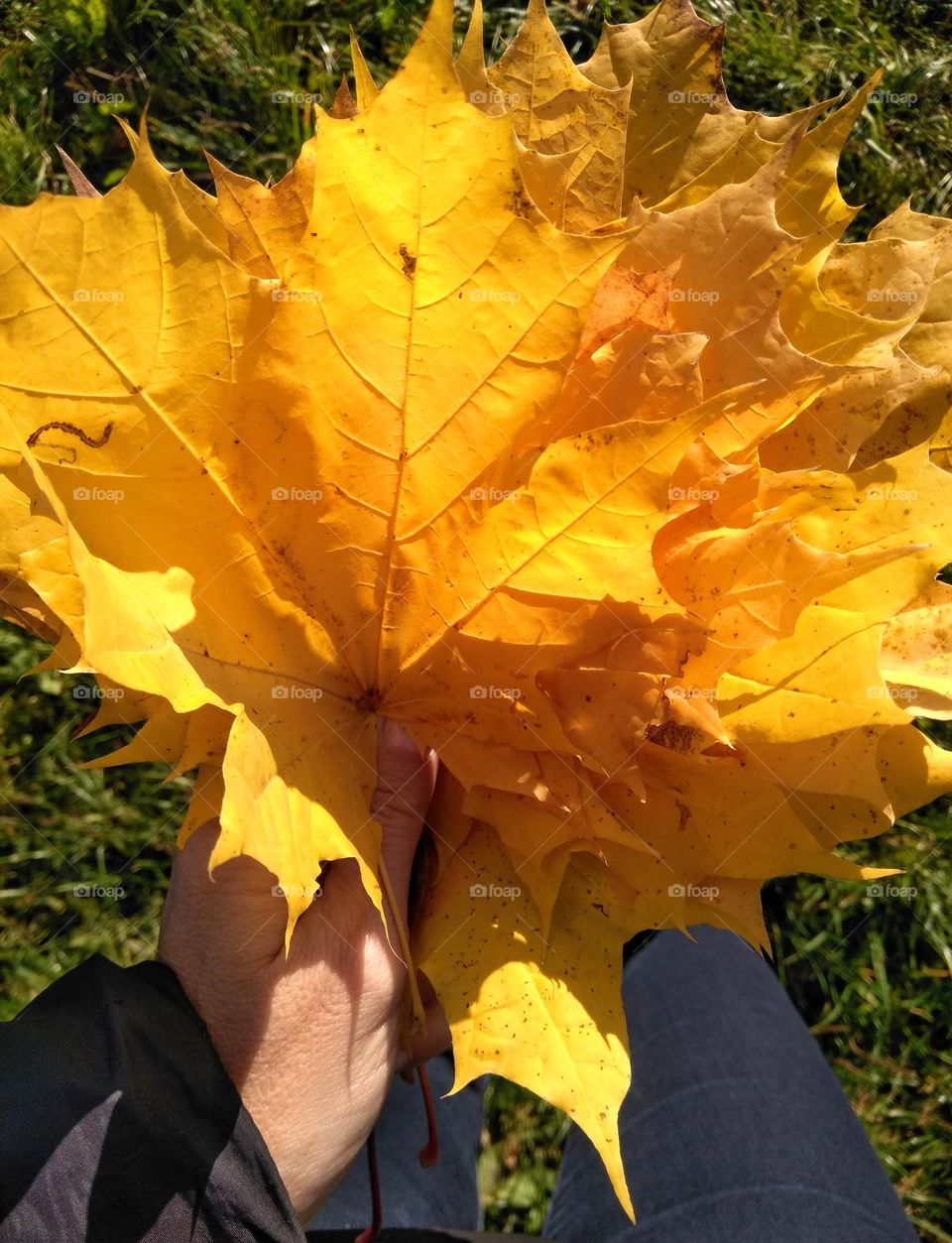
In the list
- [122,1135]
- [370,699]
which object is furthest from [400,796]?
[122,1135]

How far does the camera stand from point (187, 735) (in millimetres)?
609

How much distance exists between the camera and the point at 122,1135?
727 millimetres

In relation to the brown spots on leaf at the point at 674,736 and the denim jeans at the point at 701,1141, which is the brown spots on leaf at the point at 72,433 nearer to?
the brown spots on leaf at the point at 674,736

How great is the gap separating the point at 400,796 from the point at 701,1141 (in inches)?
31.7

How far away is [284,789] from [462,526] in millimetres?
200

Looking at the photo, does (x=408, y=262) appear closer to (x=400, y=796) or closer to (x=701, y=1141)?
(x=400, y=796)

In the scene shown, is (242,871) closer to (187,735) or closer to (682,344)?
(187,735)

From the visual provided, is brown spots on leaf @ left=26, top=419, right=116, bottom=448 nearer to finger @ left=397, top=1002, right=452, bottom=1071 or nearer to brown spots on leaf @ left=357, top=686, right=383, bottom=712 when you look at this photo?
brown spots on leaf @ left=357, top=686, right=383, bottom=712

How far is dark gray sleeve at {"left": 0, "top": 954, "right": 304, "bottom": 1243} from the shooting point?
699mm

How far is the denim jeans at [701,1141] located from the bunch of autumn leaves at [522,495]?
2.19 ft

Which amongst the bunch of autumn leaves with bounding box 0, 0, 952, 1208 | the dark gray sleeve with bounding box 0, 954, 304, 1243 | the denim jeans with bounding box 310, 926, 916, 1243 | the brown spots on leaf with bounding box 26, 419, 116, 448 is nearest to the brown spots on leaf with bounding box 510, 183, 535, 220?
the bunch of autumn leaves with bounding box 0, 0, 952, 1208

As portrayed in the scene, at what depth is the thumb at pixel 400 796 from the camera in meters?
0.79

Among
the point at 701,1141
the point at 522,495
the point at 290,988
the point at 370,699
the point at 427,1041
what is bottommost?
the point at 701,1141

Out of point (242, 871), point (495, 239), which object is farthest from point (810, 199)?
point (242, 871)
